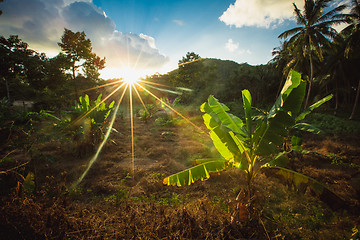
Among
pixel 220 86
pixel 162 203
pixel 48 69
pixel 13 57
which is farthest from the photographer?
pixel 220 86

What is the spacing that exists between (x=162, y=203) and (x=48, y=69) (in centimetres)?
A: 1521

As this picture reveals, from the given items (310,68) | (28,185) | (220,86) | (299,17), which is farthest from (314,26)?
(28,185)

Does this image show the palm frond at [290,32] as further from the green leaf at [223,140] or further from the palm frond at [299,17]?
the green leaf at [223,140]

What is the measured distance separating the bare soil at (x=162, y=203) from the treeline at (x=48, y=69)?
7059 millimetres

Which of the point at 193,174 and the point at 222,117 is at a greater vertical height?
the point at 222,117

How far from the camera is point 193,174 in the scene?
111 inches

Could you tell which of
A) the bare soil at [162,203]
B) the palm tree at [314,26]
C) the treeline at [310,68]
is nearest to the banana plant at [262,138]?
the bare soil at [162,203]

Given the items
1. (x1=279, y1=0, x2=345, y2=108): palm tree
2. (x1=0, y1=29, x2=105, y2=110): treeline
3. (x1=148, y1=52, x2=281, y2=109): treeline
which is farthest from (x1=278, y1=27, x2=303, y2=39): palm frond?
(x1=0, y1=29, x2=105, y2=110): treeline

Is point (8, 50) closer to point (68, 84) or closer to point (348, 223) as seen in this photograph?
point (68, 84)

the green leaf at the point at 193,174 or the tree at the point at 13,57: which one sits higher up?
the tree at the point at 13,57

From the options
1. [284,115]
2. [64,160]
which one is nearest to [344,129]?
[284,115]

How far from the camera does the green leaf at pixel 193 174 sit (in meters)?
2.73

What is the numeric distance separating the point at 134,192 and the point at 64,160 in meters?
3.89

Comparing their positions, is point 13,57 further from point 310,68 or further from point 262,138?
point 310,68
